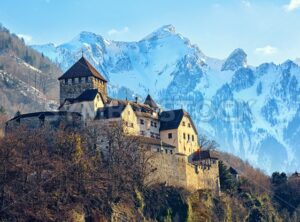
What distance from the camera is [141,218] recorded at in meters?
72.5

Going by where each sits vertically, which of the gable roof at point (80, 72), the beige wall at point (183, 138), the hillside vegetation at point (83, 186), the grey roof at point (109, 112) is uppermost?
the gable roof at point (80, 72)

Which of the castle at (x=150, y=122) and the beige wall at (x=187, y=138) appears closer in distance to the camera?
the castle at (x=150, y=122)

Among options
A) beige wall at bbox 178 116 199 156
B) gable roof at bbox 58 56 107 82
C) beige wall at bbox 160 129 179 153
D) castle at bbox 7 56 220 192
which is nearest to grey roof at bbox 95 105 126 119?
castle at bbox 7 56 220 192

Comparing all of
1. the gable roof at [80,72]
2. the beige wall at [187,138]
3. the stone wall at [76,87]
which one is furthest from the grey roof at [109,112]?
the beige wall at [187,138]

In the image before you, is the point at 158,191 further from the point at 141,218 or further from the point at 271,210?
the point at 271,210

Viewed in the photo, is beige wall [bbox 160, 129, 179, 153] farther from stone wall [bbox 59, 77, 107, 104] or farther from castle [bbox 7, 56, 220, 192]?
stone wall [bbox 59, 77, 107, 104]

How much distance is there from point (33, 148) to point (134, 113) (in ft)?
66.6

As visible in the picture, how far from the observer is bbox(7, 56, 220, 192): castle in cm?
7925

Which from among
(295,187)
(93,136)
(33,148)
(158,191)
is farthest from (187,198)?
(295,187)

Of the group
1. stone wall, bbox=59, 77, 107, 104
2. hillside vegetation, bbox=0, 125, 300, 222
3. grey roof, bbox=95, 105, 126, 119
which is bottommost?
hillside vegetation, bbox=0, 125, 300, 222

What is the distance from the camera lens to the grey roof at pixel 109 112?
81500 mm

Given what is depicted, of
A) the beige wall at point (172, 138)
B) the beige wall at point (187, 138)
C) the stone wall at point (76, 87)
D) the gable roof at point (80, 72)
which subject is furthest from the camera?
the beige wall at point (187, 138)

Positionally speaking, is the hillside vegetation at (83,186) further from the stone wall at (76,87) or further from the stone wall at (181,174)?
the stone wall at (76,87)

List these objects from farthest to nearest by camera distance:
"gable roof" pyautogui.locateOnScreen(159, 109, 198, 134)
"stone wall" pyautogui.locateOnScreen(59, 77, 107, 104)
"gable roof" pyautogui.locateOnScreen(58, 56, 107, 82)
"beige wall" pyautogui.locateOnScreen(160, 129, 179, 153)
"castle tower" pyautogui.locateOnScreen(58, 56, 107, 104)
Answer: "gable roof" pyautogui.locateOnScreen(159, 109, 198, 134), "gable roof" pyautogui.locateOnScreen(58, 56, 107, 82), "beige wall" pyautogui.locateOnScreen(160, 129, 179, 153), "castle tower" pyautogui.locateOnScreen(58, 56, 107, 104), "stone wall" pyautogui.locateOnScreen(59, 77, 107, 104)
